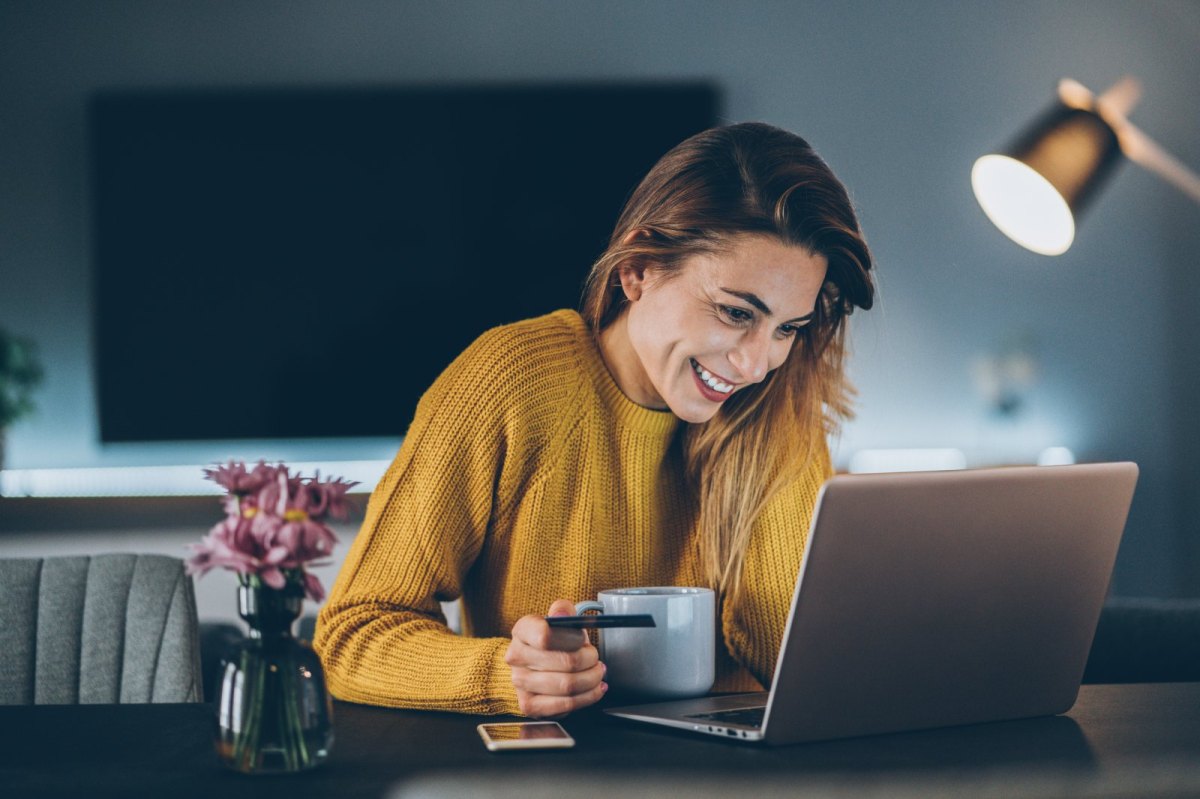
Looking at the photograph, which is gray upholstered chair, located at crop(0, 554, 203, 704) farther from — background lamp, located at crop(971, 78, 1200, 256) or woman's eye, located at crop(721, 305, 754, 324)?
background lamp, located at crop(971, 78, 1200, 256)

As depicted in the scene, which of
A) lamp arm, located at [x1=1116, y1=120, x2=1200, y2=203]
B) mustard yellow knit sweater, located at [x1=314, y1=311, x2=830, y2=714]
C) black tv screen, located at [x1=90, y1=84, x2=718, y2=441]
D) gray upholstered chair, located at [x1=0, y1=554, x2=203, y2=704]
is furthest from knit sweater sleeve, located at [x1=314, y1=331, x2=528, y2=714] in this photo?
lamp arm, located at [x1=1116, y1=120, x2=1200, y2=203]

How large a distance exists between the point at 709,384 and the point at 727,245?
16cm

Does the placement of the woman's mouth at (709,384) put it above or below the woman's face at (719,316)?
below

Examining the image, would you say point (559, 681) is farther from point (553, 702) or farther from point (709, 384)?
point (709, 384)

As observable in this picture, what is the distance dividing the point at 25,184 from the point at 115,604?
2.14 m

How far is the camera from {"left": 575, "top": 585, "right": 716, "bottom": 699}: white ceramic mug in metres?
0.96

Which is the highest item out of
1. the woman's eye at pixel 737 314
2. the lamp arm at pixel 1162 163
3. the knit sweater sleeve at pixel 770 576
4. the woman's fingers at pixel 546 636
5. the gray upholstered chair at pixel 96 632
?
the lamp arm at pixel 1162 163

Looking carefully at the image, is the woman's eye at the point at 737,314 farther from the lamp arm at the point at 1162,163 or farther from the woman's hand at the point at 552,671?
the lamp arm at the point at 1162,163

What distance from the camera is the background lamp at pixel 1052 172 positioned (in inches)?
78.0

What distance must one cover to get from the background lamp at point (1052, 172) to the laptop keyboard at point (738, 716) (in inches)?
53.0

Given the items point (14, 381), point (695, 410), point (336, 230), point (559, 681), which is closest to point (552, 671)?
point (559, 681)

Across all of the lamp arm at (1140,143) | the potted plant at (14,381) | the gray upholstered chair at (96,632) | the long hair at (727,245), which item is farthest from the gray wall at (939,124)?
the long hair at (727,245)

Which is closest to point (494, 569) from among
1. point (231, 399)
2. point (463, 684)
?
point (463, 684)

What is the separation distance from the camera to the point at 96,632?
1.48 m
